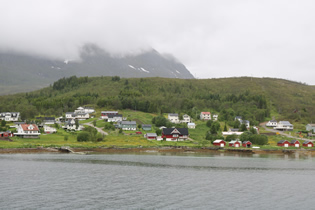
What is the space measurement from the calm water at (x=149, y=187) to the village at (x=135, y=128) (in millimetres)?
49029

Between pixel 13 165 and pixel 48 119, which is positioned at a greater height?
pixel 48 119

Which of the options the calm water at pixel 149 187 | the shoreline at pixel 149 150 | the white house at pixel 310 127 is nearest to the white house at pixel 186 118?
the white house at pixel 310 127

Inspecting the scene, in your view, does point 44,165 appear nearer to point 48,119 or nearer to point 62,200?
point 62,200

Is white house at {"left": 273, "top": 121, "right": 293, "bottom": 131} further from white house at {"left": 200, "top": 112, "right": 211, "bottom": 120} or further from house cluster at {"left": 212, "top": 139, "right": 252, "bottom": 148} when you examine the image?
house cluster at {"left": 212, "top": 139, "right": 252, "bottom": 148}

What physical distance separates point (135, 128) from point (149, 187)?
289 feet

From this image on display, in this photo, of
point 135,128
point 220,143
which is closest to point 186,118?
point 135,128

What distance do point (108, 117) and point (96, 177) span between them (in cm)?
9888

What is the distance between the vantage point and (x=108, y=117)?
476 ft

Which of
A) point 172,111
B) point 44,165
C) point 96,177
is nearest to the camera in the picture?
point 96,177

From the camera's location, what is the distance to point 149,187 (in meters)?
40.8

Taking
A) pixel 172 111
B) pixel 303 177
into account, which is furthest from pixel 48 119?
pixel 303 177

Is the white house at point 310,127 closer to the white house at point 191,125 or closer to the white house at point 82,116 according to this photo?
the white house at point 191,125

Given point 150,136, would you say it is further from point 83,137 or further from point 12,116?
point 12,116

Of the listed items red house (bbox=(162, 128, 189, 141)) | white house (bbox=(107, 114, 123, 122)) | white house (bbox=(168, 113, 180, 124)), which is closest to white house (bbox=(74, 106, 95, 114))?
white house (bbox=(107, 114, 123, 122))
